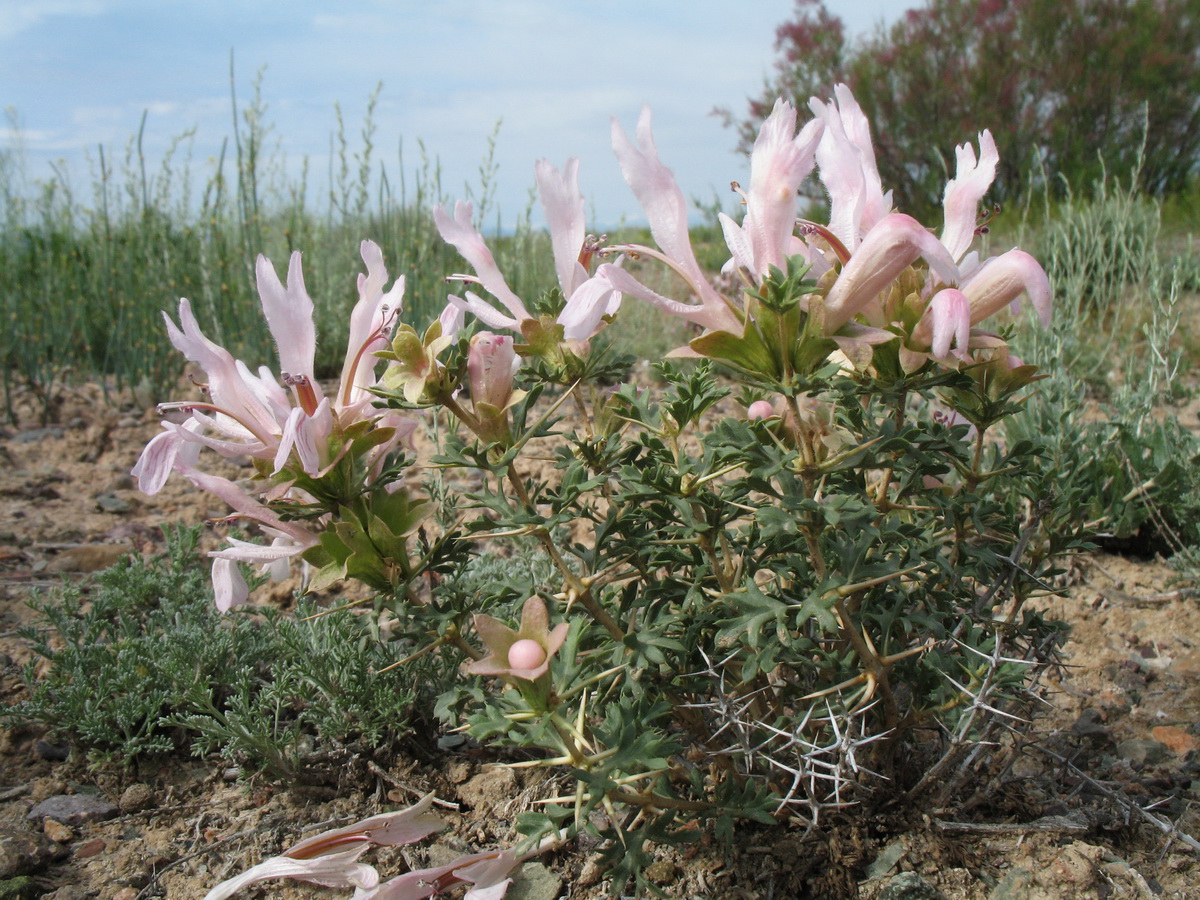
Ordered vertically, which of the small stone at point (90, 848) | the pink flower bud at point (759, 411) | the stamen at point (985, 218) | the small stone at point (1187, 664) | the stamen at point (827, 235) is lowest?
the small stone at point (90, 848)

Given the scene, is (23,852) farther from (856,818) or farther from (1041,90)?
(1041,90)

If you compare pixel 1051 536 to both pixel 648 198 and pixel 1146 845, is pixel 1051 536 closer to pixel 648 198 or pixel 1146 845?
pixel 1146 845

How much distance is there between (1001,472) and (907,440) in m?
0.23

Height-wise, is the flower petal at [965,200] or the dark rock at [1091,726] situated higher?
the flower petal at [965,200]

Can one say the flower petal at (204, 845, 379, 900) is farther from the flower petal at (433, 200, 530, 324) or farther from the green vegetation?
the green vegetation

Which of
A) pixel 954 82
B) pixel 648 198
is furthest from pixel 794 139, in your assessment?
pixel 954 82

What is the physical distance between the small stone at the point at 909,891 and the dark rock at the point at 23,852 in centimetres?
155

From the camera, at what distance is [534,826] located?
125cm

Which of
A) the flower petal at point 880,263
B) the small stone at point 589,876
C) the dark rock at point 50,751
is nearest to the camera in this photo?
the flower petal at point 880,263

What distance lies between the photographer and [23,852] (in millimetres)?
1658

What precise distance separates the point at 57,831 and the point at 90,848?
89 millimetres

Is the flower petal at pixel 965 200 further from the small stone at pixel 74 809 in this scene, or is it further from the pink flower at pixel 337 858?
the small stone at pixel 74 809

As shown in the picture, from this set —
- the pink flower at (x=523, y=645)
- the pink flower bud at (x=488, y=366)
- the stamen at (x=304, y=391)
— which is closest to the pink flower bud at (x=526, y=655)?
the pink flower at (x=523, y=645)

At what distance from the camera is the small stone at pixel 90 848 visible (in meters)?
1.75
